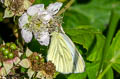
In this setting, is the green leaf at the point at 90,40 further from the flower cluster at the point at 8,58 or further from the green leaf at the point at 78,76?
the flower cluster at the point at 8,58

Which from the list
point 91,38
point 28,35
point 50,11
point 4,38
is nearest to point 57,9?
point 50,11

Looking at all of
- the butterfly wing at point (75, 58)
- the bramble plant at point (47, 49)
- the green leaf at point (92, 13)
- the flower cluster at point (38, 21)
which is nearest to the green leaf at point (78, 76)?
the bramble plant at point (47, 49)

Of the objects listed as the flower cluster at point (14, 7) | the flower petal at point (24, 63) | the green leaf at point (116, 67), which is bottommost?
the green leaf at point (116, 67)

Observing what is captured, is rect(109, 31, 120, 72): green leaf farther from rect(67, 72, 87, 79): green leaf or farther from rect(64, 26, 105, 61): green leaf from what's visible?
rect(67, 72, 87, 79): green leaf

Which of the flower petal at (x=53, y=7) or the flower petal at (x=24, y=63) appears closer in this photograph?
the flower petal at (x=24, y=63)

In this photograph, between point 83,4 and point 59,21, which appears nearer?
point 59,21

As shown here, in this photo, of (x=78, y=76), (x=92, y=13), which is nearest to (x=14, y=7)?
(x=78, y=76)

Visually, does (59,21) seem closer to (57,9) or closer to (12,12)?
(57,9)
